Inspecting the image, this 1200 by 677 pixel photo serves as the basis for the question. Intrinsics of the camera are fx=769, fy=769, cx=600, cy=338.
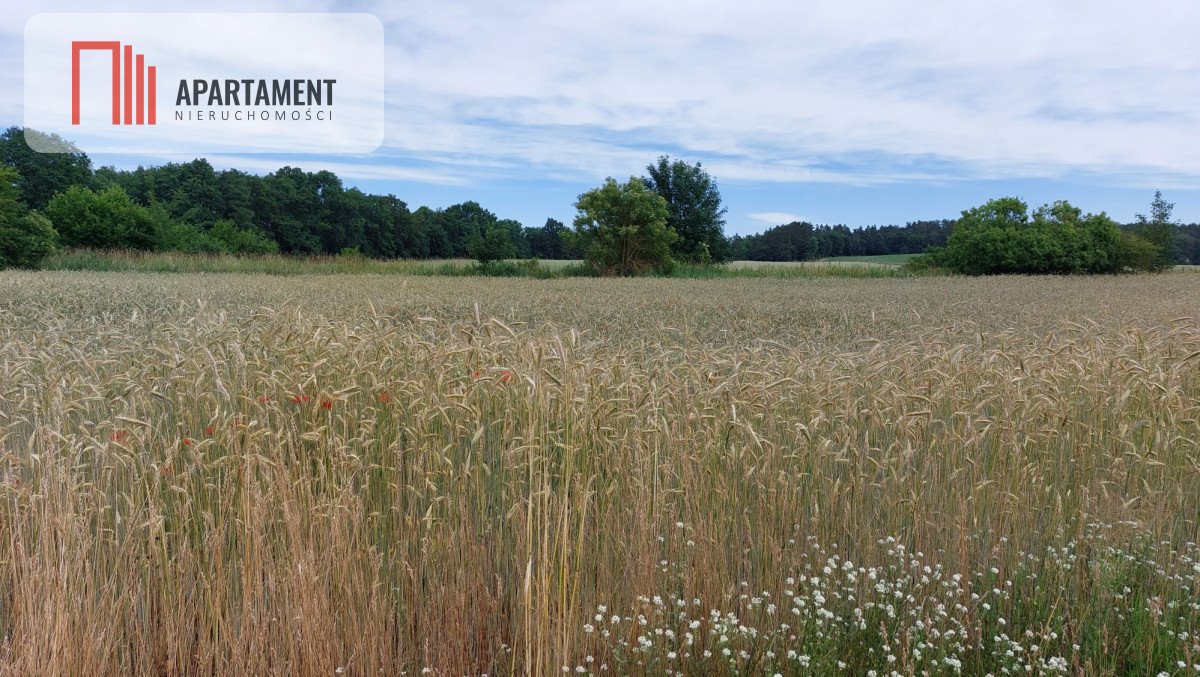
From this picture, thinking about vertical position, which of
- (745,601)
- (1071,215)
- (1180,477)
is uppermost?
(1071,215)

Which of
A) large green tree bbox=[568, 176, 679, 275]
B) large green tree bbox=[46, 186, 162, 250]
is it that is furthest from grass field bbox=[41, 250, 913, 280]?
large green tree bbox=[46, 186, 162, 250]

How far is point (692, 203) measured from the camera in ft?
177

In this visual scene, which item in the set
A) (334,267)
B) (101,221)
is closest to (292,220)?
(101,221)

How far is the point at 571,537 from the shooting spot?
124 inches

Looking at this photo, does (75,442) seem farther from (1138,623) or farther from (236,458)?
(1138,623)

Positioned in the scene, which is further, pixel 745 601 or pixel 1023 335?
pixel 1023 335

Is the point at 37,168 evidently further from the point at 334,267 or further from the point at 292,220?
the point at 334,267

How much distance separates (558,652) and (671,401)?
78.0 inches

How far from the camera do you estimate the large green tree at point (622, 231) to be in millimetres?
37938

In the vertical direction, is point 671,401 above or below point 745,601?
above

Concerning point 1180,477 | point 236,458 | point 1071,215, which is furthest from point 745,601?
point 1071,215

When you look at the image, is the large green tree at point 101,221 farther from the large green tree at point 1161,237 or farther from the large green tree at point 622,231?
the large green tree at point 1161,237

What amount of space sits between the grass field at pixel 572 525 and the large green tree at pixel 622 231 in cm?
3317

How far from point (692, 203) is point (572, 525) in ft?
172
